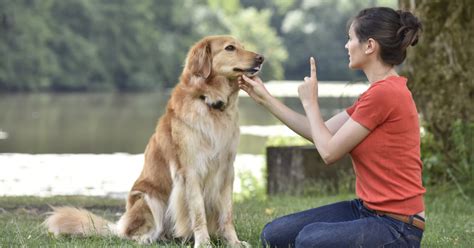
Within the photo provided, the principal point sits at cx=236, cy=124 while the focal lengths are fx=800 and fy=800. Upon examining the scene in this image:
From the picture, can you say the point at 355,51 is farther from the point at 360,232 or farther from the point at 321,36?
the point at 321,36

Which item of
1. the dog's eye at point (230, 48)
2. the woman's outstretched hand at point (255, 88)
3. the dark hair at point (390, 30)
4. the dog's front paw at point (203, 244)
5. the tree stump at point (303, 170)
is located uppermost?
the dark hair at point (390, 30)

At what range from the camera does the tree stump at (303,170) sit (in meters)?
10.1

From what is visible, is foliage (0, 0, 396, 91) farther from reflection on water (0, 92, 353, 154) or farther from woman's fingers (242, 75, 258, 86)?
woman's fingers (242, 75, 258, 86)

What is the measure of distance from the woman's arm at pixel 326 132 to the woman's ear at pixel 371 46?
32 cm

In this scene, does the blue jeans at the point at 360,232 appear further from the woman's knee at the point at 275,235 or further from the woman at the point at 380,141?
the woman's knee at the point at 275,235

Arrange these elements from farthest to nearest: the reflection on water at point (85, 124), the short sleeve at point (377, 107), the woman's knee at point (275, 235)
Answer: the reflection on water at point (85, 124)
the woman's knee at point (275, 235)
the short sleeve at point (377, 107)

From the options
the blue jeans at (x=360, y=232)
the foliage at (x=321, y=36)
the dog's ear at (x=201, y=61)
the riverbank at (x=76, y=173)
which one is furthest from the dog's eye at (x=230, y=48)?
the foliage at (x=321, y=36)

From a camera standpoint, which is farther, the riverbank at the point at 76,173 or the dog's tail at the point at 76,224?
the riverbank at the point at 76,173

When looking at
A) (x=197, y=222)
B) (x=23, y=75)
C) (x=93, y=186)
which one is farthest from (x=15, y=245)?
(x=23, y=75)

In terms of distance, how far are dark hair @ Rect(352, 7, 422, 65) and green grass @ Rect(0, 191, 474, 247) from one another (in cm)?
167

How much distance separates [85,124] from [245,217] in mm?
22248

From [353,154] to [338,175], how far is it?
5.82 m

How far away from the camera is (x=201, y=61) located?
18.0 feet

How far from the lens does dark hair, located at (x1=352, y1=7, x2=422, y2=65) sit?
4.23 meters
